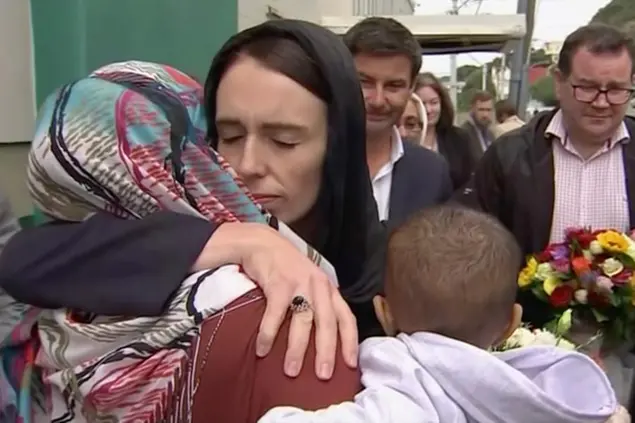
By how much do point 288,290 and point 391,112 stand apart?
2.14m

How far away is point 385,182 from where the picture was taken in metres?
3.12

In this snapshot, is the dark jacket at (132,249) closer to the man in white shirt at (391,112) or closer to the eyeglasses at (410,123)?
the man in white shirt at (391,112)

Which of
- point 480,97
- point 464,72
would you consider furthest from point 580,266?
point 464,72

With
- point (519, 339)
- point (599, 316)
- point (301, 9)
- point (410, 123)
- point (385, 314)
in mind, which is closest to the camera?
point (385, 314)

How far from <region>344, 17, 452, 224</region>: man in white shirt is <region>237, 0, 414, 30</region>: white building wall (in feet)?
5.77

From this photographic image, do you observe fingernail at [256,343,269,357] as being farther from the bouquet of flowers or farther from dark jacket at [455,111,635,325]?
dark jacket at [455,111,635,325]

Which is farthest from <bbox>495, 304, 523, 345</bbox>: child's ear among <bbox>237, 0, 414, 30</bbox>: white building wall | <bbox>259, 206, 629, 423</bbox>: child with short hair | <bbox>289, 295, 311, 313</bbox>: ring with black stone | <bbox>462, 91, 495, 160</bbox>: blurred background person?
<bbox>462, 91, 495, 160</bbox>: blurred background person

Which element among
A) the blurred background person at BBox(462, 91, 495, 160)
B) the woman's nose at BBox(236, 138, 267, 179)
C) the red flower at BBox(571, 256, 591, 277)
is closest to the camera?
the woman's nose at BBox(236, 138, 267, 179)

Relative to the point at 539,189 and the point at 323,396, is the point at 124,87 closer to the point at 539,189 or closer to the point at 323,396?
the point at 323,396

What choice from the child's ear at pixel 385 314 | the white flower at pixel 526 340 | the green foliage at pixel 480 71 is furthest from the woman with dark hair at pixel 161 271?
the green foliage at pixel 480 71

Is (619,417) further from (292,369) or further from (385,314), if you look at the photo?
(292,369)

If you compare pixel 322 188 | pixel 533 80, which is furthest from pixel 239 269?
pixel 533 80

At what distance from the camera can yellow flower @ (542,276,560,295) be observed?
2.69 m

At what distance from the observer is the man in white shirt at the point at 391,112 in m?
3.13
